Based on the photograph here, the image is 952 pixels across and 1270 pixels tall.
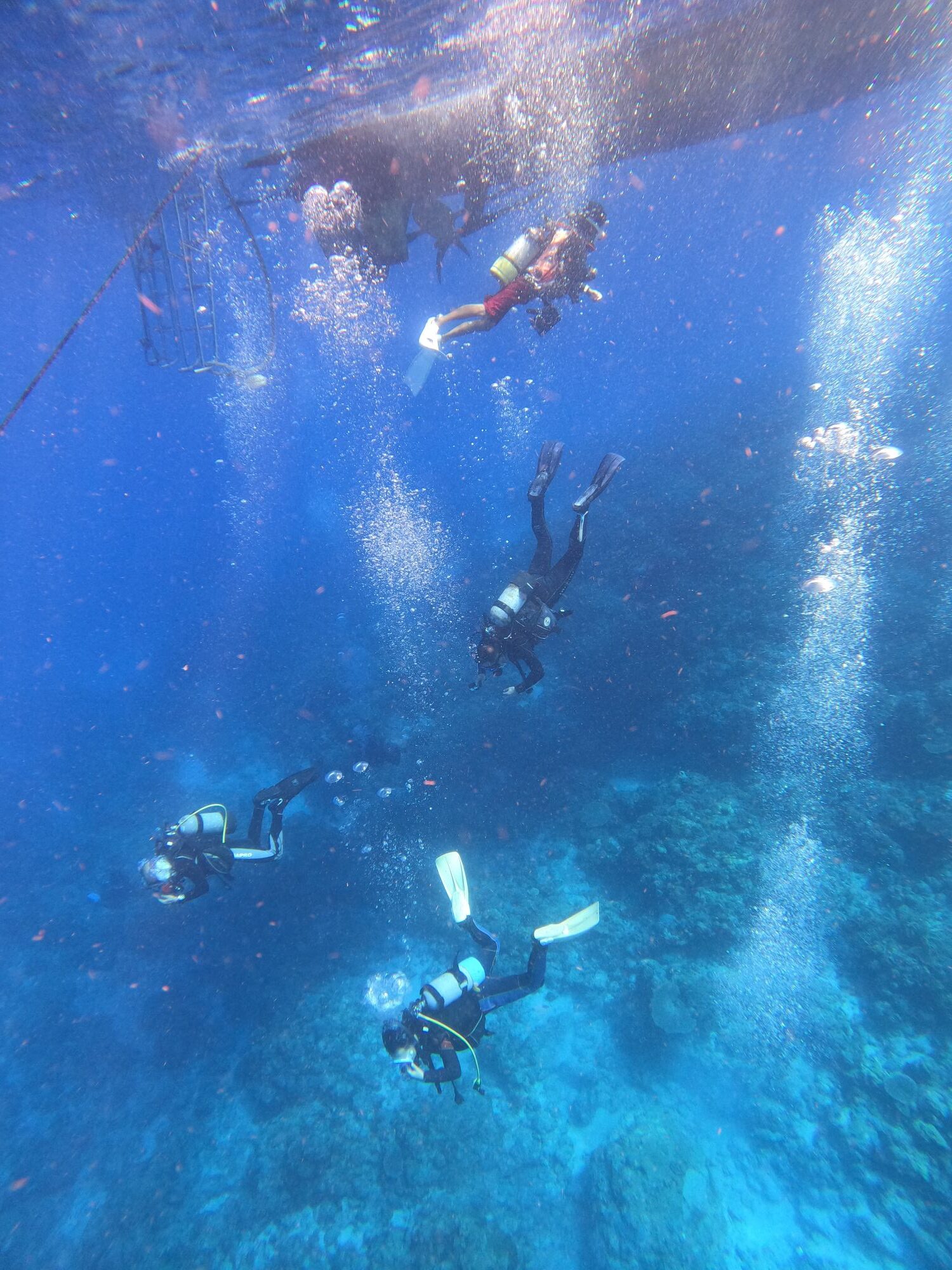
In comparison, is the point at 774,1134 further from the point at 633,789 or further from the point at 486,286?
the point at 486,286

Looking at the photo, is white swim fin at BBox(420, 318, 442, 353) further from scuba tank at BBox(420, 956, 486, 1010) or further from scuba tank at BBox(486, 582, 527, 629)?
scuba tank at BBox(420, 956, 486, 1010)

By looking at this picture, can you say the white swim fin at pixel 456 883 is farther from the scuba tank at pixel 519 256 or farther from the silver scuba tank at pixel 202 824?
the scuba tank at pixel 519 256

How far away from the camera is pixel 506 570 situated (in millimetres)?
17500

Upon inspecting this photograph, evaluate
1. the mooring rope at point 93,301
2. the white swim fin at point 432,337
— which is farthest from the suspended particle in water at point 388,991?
the white swim fin at point 432,337

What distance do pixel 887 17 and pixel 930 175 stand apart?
148ft

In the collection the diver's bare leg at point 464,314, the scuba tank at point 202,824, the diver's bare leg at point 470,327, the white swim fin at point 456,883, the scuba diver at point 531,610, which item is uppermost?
the diver's bare leg at point 464,314

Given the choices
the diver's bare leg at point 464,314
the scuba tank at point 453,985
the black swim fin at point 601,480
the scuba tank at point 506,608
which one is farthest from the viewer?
the diver's bare leg at point 464,314

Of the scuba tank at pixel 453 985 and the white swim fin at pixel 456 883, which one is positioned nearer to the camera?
the scuba tank at pixel 453 985

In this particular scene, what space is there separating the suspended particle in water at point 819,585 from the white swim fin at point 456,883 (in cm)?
1080

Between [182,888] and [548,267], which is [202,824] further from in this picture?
[548,267]

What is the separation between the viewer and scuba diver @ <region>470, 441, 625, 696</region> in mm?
6117

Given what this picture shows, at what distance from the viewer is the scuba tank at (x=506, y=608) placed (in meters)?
6.02

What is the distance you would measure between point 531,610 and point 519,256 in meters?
4.26

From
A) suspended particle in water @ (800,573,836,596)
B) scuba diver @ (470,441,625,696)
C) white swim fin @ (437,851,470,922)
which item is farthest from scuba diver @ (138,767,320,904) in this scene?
suspended particle in water @ (800,573,836,596)
